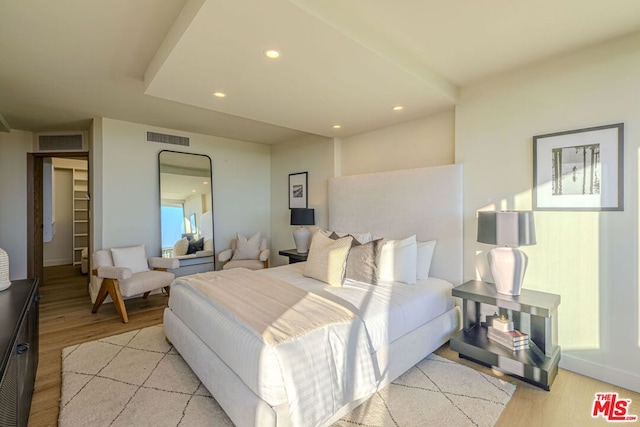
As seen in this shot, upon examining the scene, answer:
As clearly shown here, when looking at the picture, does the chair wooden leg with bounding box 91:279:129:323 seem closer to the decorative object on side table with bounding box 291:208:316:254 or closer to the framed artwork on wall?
the decorative object on side table with bounding box 291:208:316:254

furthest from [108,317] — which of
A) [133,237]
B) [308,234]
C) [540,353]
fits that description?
[540,353]

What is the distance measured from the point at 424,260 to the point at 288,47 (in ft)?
7.38

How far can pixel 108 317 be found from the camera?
11.6ft

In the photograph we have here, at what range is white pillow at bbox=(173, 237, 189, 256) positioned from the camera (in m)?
4.58

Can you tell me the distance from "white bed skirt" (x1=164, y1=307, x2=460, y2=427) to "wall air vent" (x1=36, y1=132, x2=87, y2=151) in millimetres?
3607

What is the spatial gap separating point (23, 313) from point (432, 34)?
Result: 3.06m

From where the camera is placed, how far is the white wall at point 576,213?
6.90 ft

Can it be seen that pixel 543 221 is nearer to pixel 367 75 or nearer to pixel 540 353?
pixel 540 353

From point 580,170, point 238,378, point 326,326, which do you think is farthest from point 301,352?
point 580,170

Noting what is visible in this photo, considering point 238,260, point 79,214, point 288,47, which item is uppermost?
point 288,47

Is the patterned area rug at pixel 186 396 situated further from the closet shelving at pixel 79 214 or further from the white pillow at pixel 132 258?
the closet shelving at pixel 79 214

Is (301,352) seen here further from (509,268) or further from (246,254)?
(246,254)

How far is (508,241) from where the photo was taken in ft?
7.61

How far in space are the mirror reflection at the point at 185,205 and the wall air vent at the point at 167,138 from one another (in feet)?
0.53
